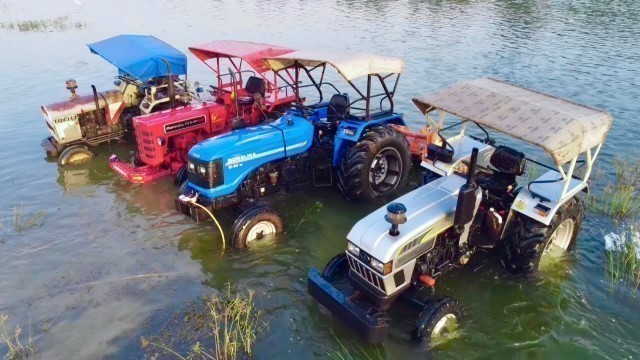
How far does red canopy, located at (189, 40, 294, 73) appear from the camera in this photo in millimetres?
8117

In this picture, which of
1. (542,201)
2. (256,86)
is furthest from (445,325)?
(256,86)

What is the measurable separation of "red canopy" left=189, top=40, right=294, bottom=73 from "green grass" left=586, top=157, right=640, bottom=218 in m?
5.73

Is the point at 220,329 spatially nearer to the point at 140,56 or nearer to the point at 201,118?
the point at 201,118

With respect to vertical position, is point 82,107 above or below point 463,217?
below

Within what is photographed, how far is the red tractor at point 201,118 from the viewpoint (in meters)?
7.75

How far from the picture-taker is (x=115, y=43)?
31.0 feet

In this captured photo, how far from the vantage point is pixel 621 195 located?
682cm

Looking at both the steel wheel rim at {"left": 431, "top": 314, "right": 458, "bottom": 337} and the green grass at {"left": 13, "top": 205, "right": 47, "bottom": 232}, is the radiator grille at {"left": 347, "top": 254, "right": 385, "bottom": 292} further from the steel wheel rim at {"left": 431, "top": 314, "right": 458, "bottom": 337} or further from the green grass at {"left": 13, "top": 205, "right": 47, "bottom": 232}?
the green grass at {"left": 13, "top": 205, "right": 47, "bottom": 232}

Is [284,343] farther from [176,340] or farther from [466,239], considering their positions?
[466,239]

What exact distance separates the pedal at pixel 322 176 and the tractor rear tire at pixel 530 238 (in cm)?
290

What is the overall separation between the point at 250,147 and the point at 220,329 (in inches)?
99.4

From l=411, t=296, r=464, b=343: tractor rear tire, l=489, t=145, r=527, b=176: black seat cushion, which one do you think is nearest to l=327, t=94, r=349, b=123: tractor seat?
l=489, t=145, r=527, b=176: black seat cushion

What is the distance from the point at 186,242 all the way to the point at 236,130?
1.76m

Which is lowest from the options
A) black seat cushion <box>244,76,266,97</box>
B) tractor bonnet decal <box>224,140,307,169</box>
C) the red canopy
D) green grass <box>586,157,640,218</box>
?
green grass <box>586,157,640,218</box>
